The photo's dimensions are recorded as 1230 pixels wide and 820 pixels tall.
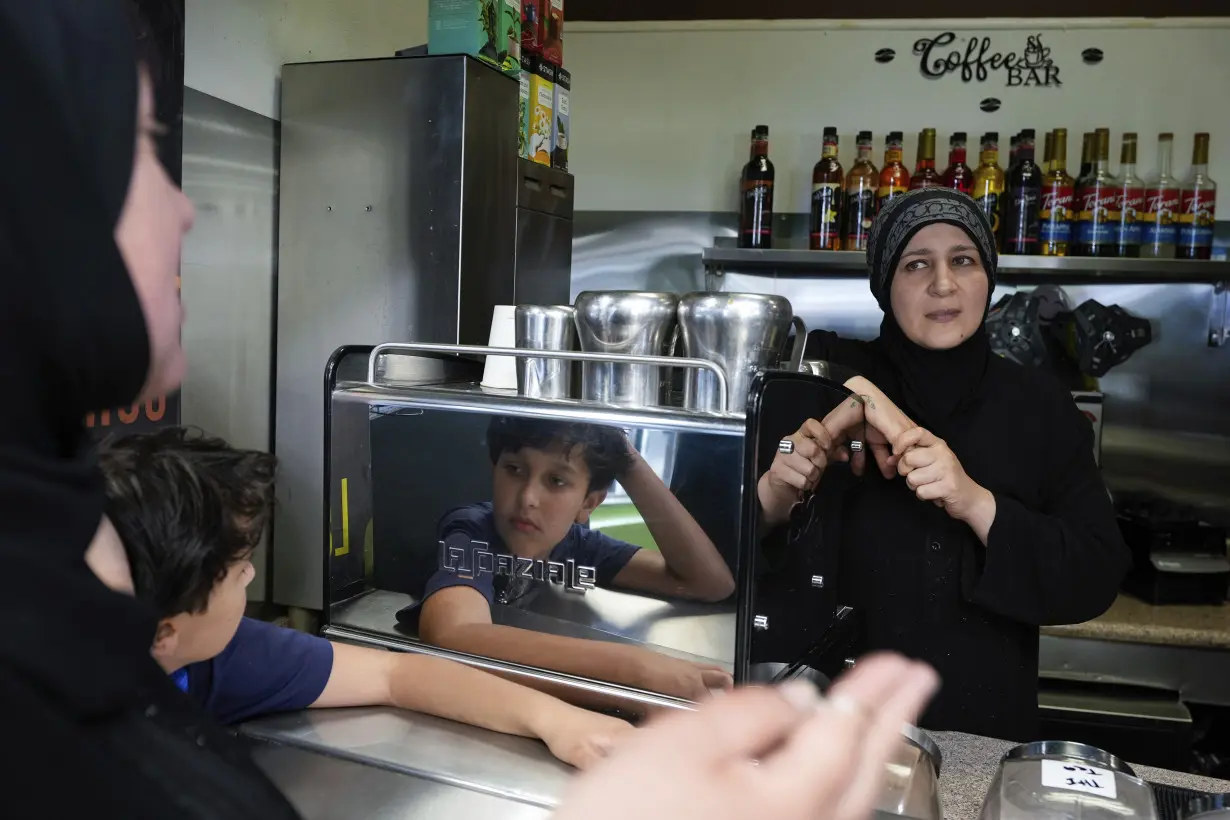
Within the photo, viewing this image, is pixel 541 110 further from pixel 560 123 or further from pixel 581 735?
pixel 581 735

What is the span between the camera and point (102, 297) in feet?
1.22

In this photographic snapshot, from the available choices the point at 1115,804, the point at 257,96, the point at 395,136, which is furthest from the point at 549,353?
the point at 257,96

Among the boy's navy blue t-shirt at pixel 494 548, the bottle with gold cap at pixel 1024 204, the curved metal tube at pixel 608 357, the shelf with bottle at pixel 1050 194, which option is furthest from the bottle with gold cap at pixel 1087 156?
the boy's navy blue t-shirt at pixel 494 548

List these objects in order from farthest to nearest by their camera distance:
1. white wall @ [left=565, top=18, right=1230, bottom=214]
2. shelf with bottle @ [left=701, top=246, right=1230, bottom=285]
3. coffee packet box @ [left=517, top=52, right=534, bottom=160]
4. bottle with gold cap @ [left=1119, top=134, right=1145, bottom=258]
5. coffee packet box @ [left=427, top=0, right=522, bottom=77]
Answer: white wall @ [left=565, top=18, right=1230, bottom=214]
bottle with gold cap @ [left=1119, top=134, right=1145, bottom=258]
shelf with bottle @ [left=701, top=246, right=1230, bottom=285]
coffee packet box @ [left=517, top=52, right=534, bottom=160]
coffee packet box @ [left=427, top=0, right=522, bottom=77]

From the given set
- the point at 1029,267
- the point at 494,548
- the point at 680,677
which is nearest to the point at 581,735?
the point at 680,677

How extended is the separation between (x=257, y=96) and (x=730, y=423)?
3.94ft

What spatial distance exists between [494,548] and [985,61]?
237 cm

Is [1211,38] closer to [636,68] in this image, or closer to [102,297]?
[636,68]

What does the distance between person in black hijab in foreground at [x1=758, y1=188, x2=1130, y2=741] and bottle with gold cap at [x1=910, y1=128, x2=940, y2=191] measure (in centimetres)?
127

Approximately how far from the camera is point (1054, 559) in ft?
4.38

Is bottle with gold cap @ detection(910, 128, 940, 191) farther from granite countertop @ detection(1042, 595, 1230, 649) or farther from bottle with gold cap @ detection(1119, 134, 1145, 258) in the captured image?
granite countertop @ detection(1042, 595, 1230, 649)

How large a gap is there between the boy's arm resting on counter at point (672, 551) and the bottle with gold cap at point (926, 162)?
1.98 meters

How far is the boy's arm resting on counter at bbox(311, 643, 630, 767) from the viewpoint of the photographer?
3.05 feet

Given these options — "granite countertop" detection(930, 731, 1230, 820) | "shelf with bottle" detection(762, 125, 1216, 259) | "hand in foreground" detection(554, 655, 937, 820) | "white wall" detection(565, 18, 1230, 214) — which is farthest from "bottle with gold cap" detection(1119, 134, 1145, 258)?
"hand in foreground" detection(554, 655, 937, 820)
